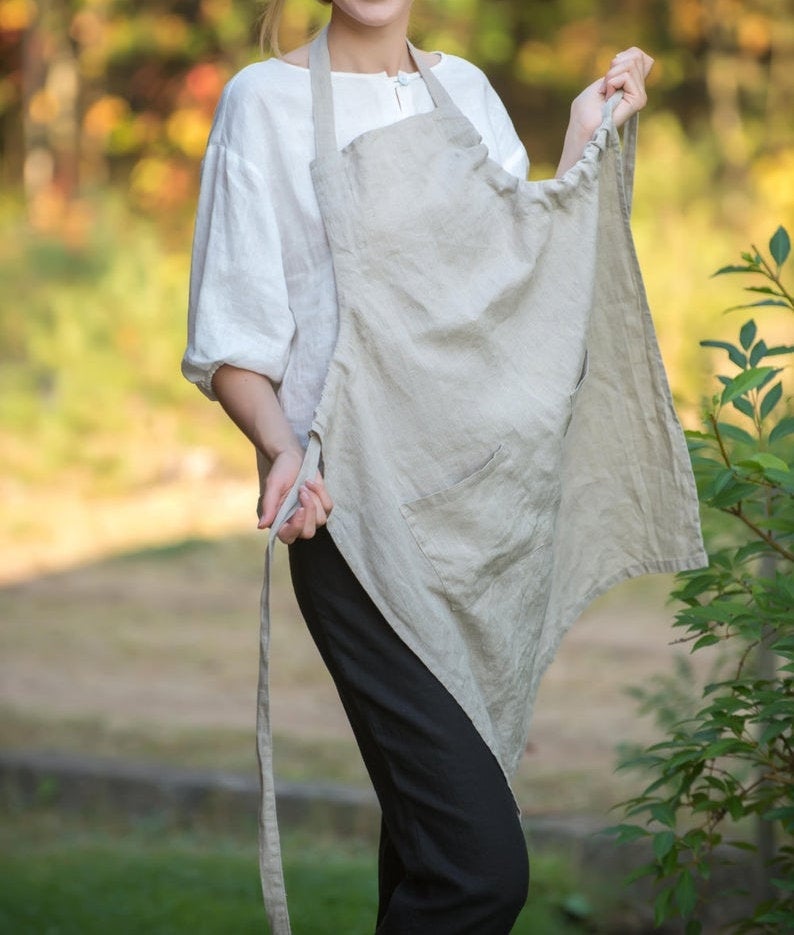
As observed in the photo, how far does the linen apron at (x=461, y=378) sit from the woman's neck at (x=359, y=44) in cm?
2

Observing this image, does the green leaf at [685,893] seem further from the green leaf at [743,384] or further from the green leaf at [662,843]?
the green leaf at [743,384]

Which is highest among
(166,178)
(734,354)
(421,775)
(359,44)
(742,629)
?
(166,178)

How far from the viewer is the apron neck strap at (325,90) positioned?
2029 millimetres

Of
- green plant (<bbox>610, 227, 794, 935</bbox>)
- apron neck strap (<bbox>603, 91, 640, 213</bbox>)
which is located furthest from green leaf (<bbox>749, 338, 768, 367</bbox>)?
apron neck strap (<bbox>603, 91, 640, 213</bbox>)

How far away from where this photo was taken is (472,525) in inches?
81.0

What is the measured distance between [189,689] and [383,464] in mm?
3223

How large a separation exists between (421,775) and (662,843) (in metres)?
0.45

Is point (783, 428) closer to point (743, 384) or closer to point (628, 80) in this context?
point (743, 384)

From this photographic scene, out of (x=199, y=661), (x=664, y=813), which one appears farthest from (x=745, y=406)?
(x=199, y=661)

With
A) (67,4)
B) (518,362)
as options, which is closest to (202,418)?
(67,4)

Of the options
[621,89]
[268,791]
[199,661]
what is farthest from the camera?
[199,661]

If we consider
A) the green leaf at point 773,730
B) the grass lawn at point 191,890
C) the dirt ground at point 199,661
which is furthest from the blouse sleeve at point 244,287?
the grass lawn at point 191,890

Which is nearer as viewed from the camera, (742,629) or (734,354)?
(742,629)

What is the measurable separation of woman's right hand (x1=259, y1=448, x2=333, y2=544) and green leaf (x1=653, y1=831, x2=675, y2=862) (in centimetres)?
71
